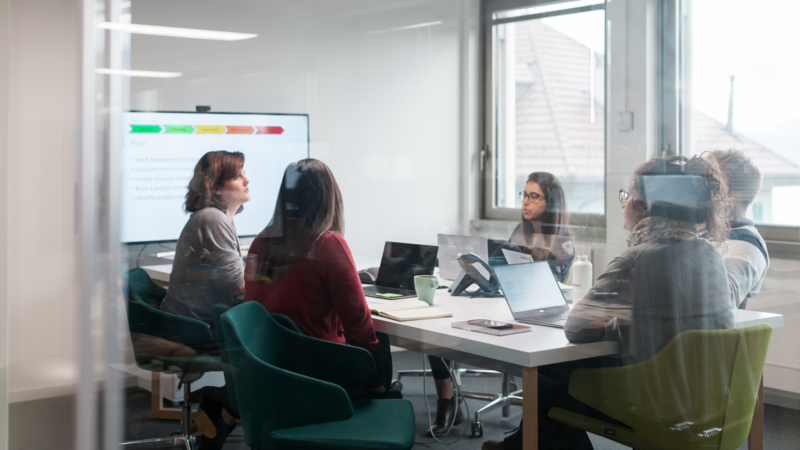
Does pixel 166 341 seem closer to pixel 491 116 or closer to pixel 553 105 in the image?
pixel 491 116

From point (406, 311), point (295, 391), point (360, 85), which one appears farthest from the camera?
point (406, 311)

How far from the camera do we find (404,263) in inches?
87.2

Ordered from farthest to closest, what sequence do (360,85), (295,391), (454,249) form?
(454,249) → (360,85) → (295,391)

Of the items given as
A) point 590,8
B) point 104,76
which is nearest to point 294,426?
point 104,76

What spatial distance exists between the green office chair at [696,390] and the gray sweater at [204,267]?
48.4 inches

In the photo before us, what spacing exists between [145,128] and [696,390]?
1810mm

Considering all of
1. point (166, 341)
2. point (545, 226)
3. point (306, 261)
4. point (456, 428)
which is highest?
point (545, 226)

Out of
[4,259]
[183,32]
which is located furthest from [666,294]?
[4,259]

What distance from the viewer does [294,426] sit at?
6.11 ft

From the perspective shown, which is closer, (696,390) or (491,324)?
(696,390)

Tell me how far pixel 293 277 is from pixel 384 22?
2.93 feet

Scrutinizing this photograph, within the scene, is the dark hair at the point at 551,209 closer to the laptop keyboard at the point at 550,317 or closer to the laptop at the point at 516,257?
the laptop at the point at 516,257

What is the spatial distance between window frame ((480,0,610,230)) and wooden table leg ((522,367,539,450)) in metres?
0.50

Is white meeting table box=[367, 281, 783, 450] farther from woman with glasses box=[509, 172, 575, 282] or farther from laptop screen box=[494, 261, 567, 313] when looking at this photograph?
woman with glasses box=[509, 172, 575, 282]
